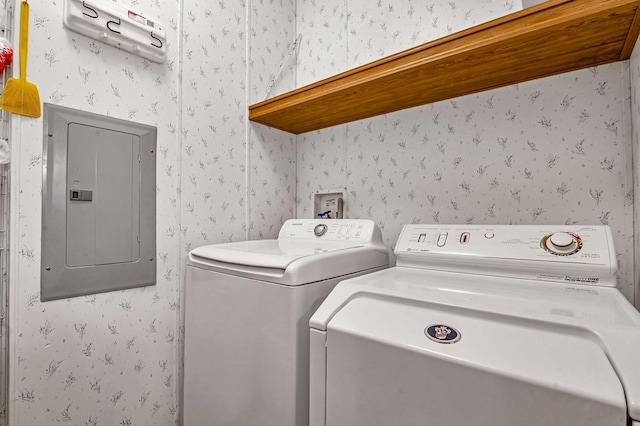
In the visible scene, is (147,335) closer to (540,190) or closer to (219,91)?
(219,91)

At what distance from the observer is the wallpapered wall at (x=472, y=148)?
1.17m

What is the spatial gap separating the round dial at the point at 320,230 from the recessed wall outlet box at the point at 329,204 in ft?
0.89

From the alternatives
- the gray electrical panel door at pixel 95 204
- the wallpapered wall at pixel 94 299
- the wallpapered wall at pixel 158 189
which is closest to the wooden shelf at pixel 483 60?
the wallpapered wall at pixel 158 189

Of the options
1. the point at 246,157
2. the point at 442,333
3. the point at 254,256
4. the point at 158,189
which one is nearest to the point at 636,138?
the point at 442,333

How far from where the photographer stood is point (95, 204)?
1213 mm

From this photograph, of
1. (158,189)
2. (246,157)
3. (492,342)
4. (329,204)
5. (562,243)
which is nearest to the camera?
(492,342)

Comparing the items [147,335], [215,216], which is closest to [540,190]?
[215,216]

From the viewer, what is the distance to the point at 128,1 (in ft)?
4.28

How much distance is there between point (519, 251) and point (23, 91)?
1.78 metres

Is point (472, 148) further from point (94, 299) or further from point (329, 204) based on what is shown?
point (94, 299)

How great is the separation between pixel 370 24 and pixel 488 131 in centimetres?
94

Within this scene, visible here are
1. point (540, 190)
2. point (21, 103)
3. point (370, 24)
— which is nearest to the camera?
point (21, 103)

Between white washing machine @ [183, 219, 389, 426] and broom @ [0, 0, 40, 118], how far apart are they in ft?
2.52

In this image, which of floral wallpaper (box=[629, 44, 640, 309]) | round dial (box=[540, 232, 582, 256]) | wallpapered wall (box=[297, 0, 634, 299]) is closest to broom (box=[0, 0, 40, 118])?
wallpapered wall (box=[297, 0, 634, 299])
